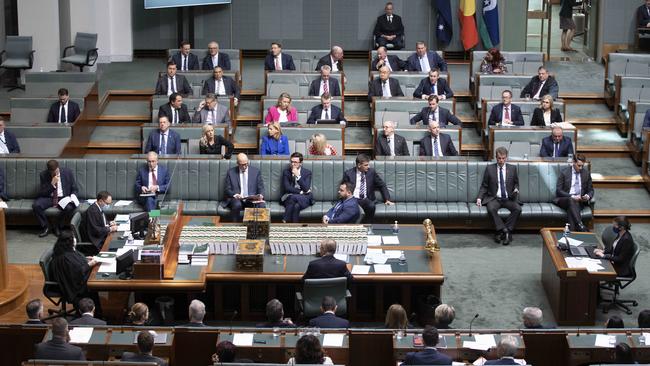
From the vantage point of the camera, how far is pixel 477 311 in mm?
13586

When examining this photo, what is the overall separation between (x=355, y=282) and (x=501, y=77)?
745cm

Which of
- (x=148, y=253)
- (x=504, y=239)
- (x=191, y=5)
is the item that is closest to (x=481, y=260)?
(x=504, y=239)

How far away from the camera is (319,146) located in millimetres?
16578

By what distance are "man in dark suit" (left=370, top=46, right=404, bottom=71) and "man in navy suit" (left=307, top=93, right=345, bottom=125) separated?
6.87 ft

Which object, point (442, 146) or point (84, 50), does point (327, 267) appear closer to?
point (442, 146)

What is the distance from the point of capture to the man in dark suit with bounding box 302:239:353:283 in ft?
41.1

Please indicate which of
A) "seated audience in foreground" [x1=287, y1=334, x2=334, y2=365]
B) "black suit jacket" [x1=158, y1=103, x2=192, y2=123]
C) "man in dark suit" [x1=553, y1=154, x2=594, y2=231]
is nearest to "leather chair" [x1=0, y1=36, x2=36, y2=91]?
"black suit jacket" [x1=158, y1=103, x2=192, y2=123]

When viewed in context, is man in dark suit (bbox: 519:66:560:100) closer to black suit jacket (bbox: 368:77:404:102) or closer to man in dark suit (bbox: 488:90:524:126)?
man in dark suit (bbox: 488:90:524:126)

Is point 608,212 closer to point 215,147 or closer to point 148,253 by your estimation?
point 215,147

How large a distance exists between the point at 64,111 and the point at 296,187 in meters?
4.30

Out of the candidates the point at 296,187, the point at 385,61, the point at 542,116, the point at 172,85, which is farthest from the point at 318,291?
the point at 385,61

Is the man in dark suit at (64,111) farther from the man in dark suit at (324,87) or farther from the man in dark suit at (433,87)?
the man in dark suit at (433,87)

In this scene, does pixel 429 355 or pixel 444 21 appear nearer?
pixel 429 355

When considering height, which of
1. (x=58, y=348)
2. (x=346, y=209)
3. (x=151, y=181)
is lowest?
(x=58, y=348)
